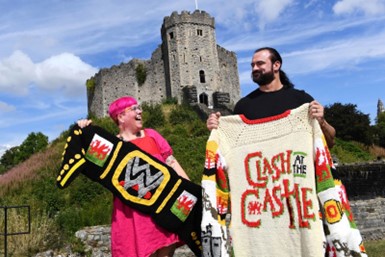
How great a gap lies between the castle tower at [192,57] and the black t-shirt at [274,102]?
31357 mm

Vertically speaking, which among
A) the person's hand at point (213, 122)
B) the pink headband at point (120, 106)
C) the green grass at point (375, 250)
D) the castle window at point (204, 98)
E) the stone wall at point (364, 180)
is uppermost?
the castle window at point (204, 98)

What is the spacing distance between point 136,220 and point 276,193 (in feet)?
4.04

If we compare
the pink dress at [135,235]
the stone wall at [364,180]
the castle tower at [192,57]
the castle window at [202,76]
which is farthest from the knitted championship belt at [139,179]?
the castle window at [202,76]

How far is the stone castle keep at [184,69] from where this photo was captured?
35.7 meters

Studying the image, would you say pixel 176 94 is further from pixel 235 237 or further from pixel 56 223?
pixel 235 237

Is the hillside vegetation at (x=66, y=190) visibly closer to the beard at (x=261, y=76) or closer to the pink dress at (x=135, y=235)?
the pink dress at (x=135, y=235)

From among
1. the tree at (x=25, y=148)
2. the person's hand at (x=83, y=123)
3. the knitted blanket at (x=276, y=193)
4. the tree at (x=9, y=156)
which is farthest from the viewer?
the tree at (x=9, y=156)

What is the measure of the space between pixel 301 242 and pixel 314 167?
0.54 meters

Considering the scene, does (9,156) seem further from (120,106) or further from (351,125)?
(120,106)

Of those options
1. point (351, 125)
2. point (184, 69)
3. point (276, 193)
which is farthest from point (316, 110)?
point (184, 69)

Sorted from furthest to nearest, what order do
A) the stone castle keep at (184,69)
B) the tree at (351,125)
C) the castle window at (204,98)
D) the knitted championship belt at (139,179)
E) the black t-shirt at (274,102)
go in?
the castle window at (204,98), the stone castle keep at (184,69), the tree at (351,125), the knitted championship belt at (139,179), the black t-shirt at (274,102)

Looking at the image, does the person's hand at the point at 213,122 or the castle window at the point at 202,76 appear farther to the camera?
the castle window at the point at 202,76

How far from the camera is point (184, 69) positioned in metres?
35.7

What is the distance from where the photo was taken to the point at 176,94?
35719 millimetres
